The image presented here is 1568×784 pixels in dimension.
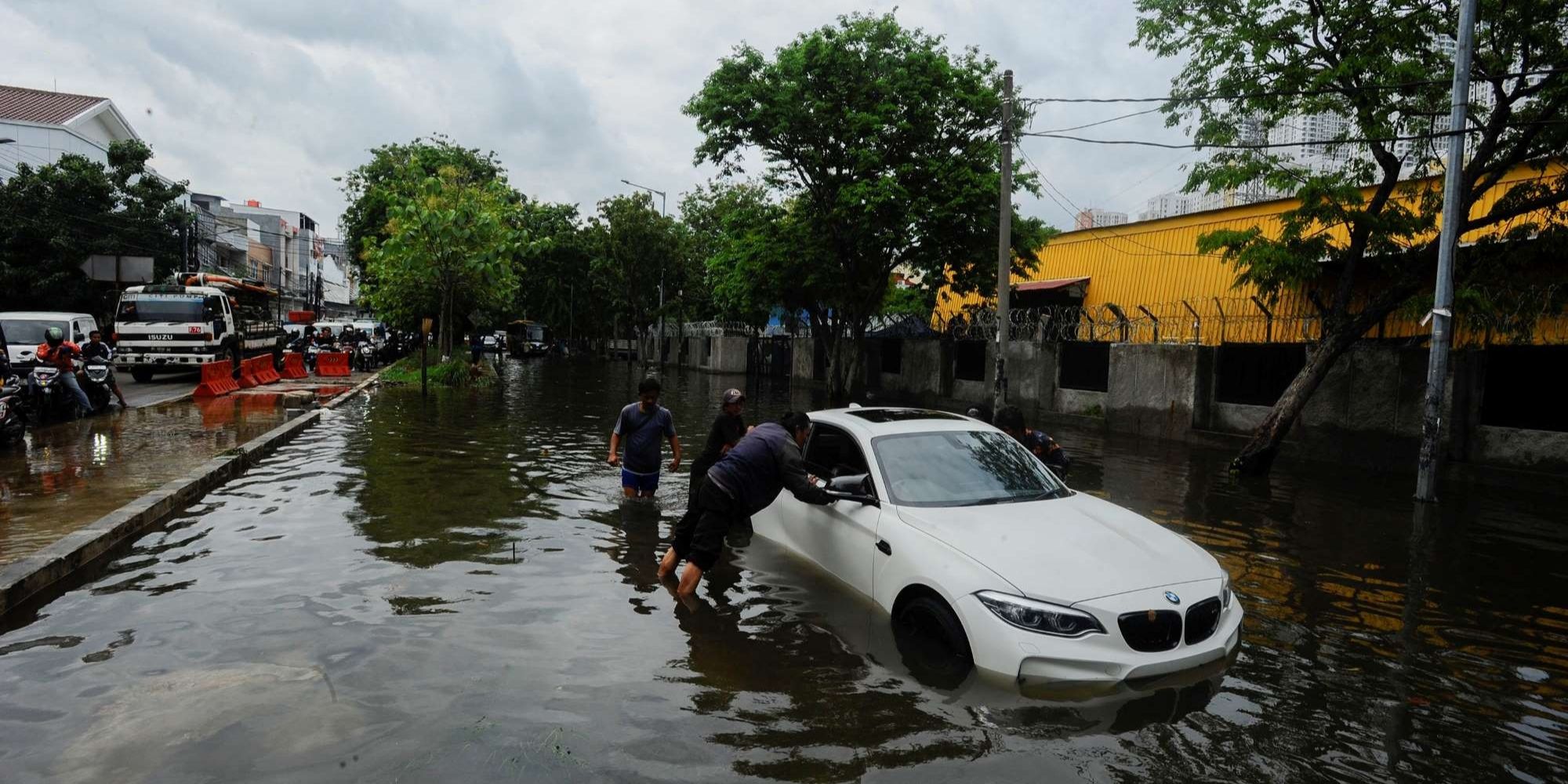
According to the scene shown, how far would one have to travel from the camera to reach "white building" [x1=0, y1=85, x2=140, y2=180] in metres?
41.2

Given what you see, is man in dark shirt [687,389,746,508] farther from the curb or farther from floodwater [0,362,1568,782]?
the curb

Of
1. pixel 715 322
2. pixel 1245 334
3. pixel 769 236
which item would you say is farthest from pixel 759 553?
pixel 715 322

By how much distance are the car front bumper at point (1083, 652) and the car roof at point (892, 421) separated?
6.24 ft

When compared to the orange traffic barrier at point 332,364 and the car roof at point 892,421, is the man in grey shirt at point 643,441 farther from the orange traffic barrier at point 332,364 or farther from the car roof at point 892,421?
the orange traffic barrier at point 332,364

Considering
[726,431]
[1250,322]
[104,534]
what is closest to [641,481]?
[726,431]

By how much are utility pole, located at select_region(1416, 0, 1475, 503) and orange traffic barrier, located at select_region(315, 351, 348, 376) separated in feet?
98.1

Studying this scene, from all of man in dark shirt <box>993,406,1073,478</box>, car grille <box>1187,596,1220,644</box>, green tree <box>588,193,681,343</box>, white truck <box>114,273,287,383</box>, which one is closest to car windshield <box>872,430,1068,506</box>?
car grille <box>1187,596,1220,644</box>

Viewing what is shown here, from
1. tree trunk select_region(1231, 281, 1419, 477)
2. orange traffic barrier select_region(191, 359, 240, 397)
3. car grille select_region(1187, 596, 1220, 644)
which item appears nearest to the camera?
car grille select_region(1187, 596, 1220, 644)

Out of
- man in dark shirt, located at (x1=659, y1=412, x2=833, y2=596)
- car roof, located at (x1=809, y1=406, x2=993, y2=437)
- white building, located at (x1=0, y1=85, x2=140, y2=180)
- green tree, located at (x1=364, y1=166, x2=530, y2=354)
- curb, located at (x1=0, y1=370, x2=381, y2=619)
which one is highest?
white building, located at (x1=0, y1=85, x2=140, y2=180)

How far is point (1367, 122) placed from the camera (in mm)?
12586

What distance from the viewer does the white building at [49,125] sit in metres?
41.2

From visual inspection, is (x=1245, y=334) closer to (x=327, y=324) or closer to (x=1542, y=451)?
(x=1542, y=451)

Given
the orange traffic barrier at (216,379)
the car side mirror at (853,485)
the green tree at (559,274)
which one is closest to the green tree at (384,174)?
the green tree at (559,274)

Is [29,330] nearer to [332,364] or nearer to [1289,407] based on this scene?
[332,364]
